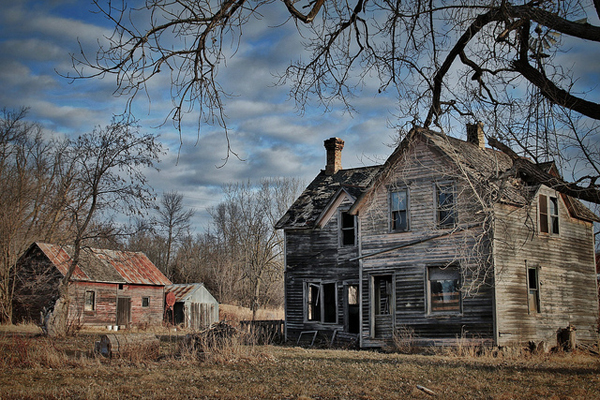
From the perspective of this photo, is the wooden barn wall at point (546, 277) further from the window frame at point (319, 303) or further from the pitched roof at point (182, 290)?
the pitched roof at point (182, 290)

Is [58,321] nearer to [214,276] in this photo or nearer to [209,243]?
[214,276]

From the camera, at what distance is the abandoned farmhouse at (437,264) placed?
62.7 feet

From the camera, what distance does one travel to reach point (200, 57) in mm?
6094

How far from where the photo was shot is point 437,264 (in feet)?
66.1

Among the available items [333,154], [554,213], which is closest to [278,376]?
[554,213]

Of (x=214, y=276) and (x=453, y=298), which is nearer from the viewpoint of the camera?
(x=453, y=298)

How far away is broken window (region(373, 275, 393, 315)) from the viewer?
22.1 meters

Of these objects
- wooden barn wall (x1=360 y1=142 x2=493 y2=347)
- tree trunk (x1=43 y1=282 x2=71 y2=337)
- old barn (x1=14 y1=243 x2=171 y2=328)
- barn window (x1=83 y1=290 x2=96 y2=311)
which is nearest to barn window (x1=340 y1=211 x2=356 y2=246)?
wooden barn wall (x1=360 y1=142 x2=493 y2=347)

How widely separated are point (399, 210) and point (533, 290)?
575 centimetres

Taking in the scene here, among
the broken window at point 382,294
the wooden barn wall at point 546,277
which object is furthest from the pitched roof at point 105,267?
the wooden barn wall at point 546,277

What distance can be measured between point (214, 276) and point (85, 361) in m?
44.6

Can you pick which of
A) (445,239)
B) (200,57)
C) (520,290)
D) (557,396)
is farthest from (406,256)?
(200,57)

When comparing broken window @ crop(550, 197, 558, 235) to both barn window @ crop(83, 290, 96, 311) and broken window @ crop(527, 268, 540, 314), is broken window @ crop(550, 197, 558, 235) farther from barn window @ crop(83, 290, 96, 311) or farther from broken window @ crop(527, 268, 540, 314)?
barn window @ crop(83, 290, 96, 311)

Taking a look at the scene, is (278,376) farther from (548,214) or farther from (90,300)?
(90,300)
